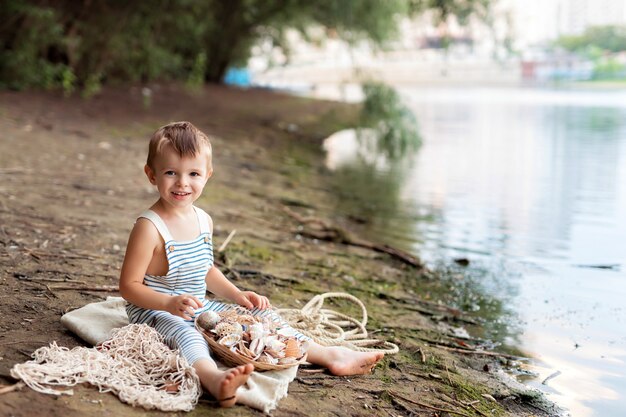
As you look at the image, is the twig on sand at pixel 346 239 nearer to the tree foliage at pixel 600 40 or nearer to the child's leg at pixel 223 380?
the child's leg at pixel 223 380

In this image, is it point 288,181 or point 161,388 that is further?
point 288,181

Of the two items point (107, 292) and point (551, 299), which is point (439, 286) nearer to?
point (551, 299)

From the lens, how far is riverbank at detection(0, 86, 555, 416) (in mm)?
3326

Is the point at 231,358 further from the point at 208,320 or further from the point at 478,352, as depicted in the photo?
the point at 478,352

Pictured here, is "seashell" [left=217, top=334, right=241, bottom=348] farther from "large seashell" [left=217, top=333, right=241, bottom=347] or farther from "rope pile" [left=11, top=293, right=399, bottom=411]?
"rope pile" [left=11, top=293, right=399, bottom=411]

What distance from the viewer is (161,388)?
2.95 m

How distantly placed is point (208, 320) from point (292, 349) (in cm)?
36

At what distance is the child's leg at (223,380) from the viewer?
2.87 m

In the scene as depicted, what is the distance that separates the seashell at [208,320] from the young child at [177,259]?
5 centimetres

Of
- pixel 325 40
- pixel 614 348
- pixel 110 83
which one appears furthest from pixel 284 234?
pixel 325 40

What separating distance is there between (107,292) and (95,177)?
3343 mm

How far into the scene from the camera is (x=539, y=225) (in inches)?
→ 322

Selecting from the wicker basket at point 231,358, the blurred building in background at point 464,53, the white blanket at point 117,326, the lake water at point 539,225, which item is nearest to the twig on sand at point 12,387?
the white blanket at point 117,326

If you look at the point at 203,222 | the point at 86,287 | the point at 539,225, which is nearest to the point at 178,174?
the point at 203,222
